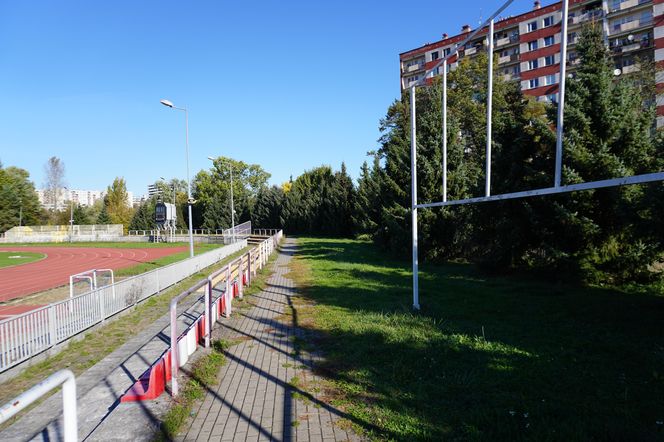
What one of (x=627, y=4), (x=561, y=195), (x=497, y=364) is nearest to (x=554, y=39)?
(x=627, y=4)

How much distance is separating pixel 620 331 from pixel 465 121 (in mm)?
29711

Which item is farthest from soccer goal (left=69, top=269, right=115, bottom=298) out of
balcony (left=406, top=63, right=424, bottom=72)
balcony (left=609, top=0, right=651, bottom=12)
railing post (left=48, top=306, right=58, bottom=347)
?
balcony (left=406, top=63, right=424, bottom=72)

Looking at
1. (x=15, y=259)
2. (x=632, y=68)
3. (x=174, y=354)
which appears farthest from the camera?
(x=632, y=68)

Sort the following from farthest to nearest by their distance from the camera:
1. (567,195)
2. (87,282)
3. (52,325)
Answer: (87,282), (567,195), (52,325)

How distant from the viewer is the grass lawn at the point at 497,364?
399cm

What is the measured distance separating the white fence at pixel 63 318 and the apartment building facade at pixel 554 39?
3041 centimetres

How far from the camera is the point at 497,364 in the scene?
18.4 ft

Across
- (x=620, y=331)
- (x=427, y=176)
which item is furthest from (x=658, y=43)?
(x=620, y=331)

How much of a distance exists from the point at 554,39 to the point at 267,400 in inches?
2077

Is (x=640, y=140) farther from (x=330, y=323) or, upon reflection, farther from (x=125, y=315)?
(x=125, y=315)

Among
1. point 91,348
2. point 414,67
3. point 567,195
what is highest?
point 414,67

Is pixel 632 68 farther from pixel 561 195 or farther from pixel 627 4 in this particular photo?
pixel 561 195

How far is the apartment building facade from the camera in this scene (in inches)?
1513

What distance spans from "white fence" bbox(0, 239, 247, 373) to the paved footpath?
337 cm
